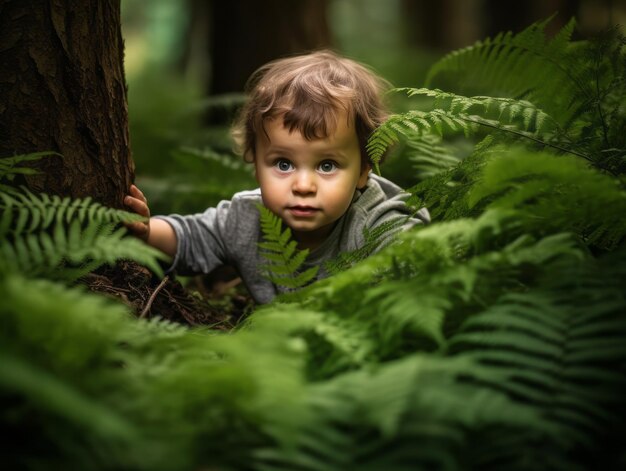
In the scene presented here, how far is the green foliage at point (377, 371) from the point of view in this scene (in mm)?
1223

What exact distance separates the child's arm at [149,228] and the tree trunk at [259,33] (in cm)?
311

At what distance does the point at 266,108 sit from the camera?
8.89ft

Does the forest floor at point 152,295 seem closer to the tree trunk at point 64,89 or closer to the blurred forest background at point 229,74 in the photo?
the tree trunk at point 64,89

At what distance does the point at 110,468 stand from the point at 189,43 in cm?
1704

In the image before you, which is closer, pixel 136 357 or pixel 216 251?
pixel 136 357

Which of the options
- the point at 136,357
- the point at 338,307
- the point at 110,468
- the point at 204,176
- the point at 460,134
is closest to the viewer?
the point at 110,468

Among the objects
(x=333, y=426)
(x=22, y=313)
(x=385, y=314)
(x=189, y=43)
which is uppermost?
(x=22, y=313)

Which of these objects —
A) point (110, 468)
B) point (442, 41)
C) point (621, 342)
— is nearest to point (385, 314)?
point (621, 342)

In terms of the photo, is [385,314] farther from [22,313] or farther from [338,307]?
[22,313]

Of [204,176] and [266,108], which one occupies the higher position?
[266,108]

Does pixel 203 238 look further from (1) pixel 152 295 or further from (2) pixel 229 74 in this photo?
(2) pixel 229 74

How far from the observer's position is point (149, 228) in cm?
281

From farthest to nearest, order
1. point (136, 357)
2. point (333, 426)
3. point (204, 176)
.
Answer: point (204, 176) → point (136, 357) → point (333, 426)

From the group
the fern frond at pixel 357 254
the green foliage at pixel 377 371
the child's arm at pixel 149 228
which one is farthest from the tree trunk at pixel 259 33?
the green foliage at pixel 377 371
